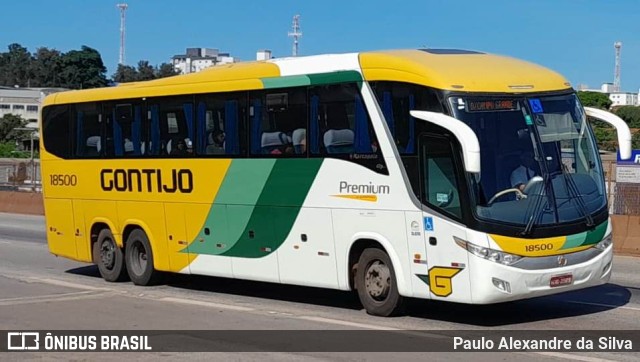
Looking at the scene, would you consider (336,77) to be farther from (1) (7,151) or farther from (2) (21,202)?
(1) (7,151)

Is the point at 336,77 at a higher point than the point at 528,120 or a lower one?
higher

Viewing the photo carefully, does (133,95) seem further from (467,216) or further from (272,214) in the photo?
(467,216)

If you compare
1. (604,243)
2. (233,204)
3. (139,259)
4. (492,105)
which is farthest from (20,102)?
(604,243)

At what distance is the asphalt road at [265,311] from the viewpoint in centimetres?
1002

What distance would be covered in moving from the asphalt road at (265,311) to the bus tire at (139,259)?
9.2 inches

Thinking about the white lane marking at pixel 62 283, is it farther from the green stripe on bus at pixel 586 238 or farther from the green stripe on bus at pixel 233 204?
the green stripe on bus at pixel 586 238

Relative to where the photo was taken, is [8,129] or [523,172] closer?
[523,172]

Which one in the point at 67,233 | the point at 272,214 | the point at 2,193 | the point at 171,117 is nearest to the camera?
the point at 272,214

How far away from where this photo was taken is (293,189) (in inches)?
527

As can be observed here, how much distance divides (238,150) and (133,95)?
121 inches

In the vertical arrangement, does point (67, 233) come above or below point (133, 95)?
below

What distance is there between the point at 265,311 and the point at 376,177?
2495 mm

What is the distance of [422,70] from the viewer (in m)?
11.7

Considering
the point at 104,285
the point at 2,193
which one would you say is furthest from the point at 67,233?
the point at 2,193
